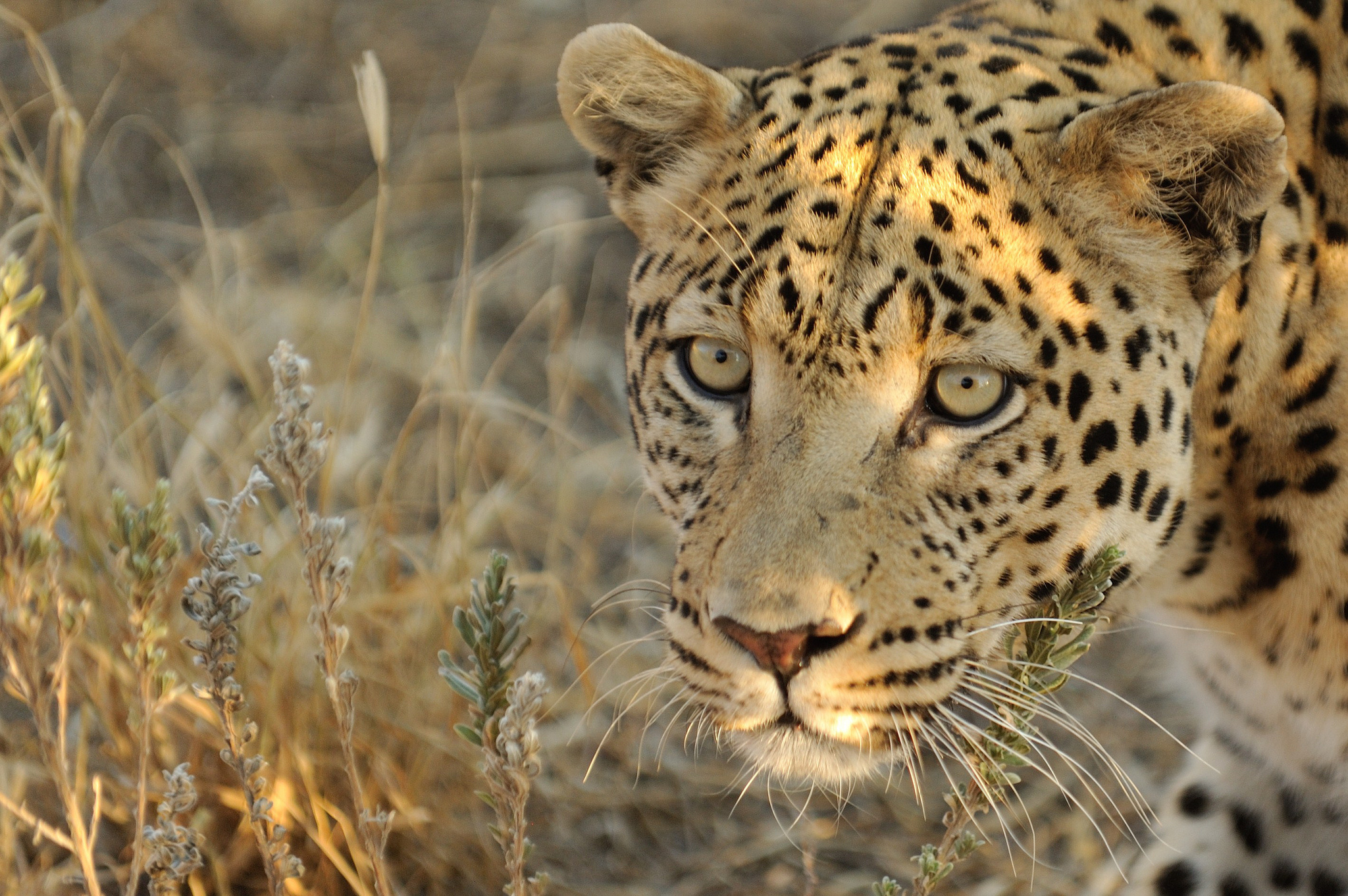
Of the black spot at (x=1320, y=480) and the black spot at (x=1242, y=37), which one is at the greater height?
the black spot at (x=1242, y=37)

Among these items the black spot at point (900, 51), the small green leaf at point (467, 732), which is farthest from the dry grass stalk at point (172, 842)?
the black spot at point (900, 51)

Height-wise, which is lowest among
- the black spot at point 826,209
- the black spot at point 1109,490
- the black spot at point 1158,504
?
the black spot at point 1158,504

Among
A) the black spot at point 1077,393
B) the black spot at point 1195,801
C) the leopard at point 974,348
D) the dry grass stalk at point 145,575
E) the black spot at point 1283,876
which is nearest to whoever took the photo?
the dry grass stalk at point 145,575

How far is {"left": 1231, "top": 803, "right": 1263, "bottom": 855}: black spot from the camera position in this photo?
358cm

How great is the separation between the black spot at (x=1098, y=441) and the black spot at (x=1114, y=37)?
0.98 m

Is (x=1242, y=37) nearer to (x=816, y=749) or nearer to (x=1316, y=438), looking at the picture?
(x=1316, y=438)

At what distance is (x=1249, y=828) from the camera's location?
11.8 feet

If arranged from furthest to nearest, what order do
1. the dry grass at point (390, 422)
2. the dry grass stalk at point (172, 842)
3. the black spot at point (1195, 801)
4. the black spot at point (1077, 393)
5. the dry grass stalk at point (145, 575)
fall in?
the black spot at point (1195, 801) < the dry grass at point (390, 422) < the black spot at point (1077, 393) < the dry grass stalk at point (172, 842) < the dry grass stalk at point (145, 575)

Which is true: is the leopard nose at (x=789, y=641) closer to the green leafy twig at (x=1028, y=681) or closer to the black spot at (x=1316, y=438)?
the green leafy twig at (x=1028, y=681)

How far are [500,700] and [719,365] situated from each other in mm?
905

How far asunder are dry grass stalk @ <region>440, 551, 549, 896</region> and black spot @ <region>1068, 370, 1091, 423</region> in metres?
1.14

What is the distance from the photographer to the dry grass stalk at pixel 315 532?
2082mm

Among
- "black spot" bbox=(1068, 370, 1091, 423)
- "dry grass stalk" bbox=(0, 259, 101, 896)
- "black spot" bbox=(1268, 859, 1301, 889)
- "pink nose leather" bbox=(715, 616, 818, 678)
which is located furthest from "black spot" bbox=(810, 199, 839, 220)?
"black spot" bbox=(1268, 859, 1301, 889)

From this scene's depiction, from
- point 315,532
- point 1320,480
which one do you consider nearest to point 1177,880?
point 1320,480
